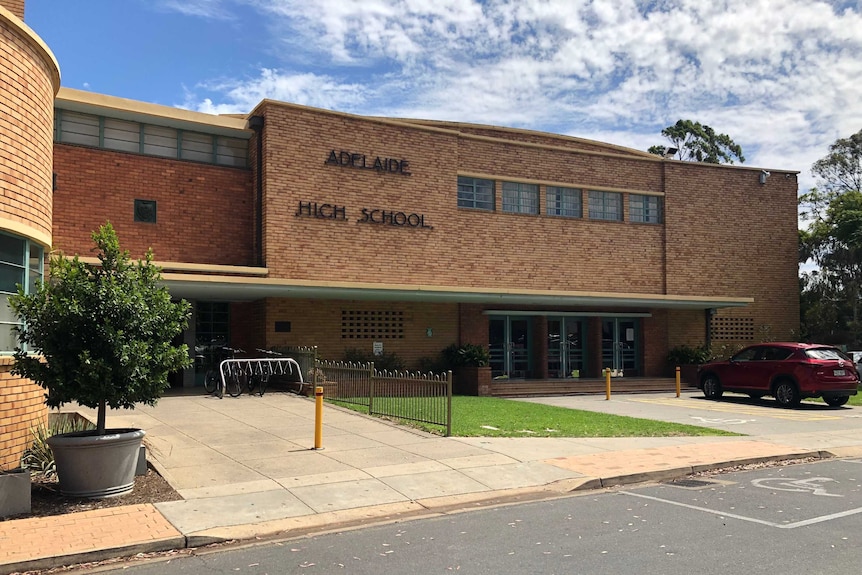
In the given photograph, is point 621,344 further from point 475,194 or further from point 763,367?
point 475,194

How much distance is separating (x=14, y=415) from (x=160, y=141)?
12494mm

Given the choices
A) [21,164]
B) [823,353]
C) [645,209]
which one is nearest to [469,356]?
[823,353]

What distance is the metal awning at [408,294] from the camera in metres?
18.2

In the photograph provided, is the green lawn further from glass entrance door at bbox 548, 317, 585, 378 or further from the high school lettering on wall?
glass entrance door at bbox 548, 317, 585, 378

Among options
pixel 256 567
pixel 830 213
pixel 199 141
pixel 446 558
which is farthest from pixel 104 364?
pixel 830 213

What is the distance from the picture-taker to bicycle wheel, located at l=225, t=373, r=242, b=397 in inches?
695

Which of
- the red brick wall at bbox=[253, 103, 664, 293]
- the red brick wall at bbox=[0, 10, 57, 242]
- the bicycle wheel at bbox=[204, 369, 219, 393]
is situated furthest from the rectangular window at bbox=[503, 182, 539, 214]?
the red brick wall at bbox=[0, 10, 57, 242]

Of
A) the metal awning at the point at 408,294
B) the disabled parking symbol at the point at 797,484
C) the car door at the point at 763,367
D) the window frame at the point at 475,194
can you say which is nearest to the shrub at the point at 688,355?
the metal awning at the point at 408,294

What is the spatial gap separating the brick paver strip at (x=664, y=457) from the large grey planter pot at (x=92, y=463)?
5631 mm

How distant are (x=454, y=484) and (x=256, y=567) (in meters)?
3.56

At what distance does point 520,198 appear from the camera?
25125mm

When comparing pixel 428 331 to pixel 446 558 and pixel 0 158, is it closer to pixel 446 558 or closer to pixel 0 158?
pixel 0 158

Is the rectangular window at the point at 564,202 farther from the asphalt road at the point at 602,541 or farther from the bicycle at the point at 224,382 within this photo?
the asphalt road at the point at 602,541

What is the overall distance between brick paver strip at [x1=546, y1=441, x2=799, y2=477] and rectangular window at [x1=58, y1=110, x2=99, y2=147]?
14711 mm
